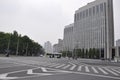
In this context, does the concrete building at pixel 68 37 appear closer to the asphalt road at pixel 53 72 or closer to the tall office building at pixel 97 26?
the tall office building at pixel 97 26

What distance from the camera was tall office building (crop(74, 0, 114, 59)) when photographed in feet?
330

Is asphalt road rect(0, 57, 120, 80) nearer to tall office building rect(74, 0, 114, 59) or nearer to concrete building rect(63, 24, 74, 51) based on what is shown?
tall office building rect(74, 0, 114, 59)

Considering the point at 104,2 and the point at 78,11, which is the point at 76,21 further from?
the point at 104,2

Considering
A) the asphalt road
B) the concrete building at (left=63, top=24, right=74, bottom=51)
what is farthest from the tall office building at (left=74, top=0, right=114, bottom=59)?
the asphalt road

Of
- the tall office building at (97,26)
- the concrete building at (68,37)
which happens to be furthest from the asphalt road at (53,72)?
the concrete building at (68,37)

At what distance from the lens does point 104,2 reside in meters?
104

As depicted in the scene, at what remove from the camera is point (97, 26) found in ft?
355

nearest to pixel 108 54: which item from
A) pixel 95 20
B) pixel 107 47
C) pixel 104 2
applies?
pixel 107 47

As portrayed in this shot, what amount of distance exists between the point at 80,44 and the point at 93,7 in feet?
98.6

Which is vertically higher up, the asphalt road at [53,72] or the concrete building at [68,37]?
the concrete building at [68,37]

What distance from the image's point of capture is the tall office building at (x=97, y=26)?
101m

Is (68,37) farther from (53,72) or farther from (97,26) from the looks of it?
(53,72)

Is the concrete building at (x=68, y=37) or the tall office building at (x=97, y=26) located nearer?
the tall office building at (x=97, y=26)

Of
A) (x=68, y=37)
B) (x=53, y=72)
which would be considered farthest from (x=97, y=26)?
(x=53, y=72)
